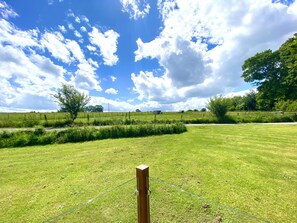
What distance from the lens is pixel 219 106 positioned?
22594 mm

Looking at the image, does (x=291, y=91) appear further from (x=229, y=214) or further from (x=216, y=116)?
(x=229, y=214)

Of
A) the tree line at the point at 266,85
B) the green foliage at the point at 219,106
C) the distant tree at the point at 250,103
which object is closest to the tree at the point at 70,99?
the tree line at the point at 266,85

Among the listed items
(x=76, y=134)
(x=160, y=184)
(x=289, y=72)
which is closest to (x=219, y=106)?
(x=289, y=72)

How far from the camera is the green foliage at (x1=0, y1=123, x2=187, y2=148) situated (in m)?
10.2

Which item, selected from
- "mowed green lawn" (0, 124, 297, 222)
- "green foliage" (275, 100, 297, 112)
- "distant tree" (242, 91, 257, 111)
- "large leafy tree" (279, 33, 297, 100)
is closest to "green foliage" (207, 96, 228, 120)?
"green foliage" (275, 100, 297, 112)

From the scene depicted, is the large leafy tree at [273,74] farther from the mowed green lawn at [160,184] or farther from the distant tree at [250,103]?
the distant tree at [250,103]

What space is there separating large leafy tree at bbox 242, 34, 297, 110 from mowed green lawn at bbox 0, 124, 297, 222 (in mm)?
24531

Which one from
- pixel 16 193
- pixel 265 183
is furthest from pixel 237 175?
pixel 16 193

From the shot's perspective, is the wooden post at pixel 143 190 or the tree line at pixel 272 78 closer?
the wooden post at pixel 143 190

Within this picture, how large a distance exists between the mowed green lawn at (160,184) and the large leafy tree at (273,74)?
24.5 m

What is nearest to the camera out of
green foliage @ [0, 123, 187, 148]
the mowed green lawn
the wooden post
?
the wooden post

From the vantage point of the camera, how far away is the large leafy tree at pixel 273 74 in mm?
25191

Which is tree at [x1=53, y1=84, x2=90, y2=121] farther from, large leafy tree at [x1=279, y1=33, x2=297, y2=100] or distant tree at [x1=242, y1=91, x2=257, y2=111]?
distant tree at [x1=242, y1=91, x2=257, y2=111]

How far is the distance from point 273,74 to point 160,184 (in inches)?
1284
